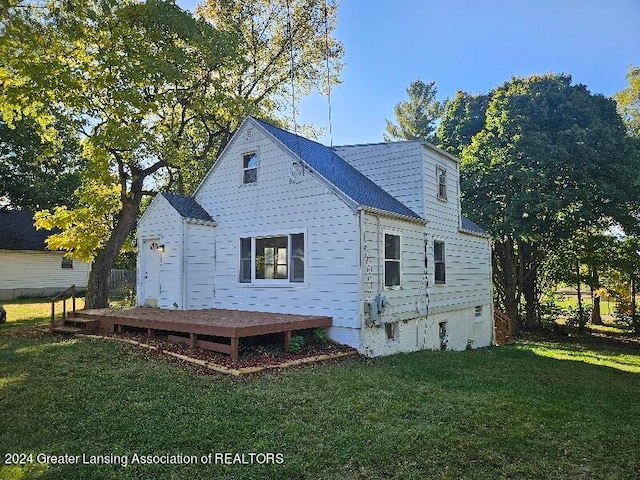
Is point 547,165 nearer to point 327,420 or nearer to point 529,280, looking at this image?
point 529,280

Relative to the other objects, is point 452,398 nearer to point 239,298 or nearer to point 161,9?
point 239,298

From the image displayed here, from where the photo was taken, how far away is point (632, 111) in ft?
83.3

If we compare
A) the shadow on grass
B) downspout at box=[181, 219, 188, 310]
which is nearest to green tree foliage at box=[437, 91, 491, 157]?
downspout at box=[181, 219, 188, 310]

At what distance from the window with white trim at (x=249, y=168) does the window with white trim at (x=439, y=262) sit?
557cm

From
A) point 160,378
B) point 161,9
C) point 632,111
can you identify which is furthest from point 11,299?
point 632,111

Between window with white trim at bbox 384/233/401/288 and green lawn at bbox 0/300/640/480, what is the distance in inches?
101

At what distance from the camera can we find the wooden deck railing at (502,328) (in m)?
18.0

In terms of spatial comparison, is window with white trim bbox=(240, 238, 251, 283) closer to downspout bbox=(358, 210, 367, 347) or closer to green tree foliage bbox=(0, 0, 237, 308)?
downspout bbox=(358, 210, 367, 347)

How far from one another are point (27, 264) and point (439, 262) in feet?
81.1

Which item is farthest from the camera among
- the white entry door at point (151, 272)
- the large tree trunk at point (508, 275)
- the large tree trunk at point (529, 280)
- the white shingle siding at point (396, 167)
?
the large tree trunk at point (529, 280)

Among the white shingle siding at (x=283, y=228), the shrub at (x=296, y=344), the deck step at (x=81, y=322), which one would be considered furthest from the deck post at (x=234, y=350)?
the deck step at (x=81, y=322)

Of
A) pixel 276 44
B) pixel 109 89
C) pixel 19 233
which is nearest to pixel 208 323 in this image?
pixel 109 89

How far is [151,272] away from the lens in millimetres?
12992

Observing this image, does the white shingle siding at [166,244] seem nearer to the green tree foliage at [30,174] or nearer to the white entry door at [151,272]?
the white entry door at [151,272]
